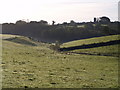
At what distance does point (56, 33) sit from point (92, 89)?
478 feet

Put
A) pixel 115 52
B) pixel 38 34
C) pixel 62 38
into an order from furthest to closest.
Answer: pixel 38 34
pixel 62 38
pixel 115 52

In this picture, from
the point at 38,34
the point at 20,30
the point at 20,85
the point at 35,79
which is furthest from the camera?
the point at 20,30

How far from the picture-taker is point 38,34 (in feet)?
604

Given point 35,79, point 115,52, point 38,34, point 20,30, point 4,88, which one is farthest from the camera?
point 20,30

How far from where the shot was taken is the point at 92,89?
61.4ft

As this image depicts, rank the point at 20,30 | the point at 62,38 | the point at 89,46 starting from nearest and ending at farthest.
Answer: the point at 89,46 → the point at 62,38 → the point at 20,30

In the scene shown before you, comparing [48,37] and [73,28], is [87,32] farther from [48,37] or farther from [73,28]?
[48,37]

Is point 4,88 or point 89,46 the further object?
point 89,46

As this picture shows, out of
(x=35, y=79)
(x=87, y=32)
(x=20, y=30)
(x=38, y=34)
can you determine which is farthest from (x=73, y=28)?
(x=35, y=79)

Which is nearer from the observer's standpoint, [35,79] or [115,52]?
[35,79]

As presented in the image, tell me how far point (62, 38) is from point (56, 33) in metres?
5.81

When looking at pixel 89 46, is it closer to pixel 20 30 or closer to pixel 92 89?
pixel 92 89

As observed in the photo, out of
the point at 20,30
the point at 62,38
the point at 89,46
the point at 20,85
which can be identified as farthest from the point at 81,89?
the point at 20,30

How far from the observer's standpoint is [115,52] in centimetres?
6153
